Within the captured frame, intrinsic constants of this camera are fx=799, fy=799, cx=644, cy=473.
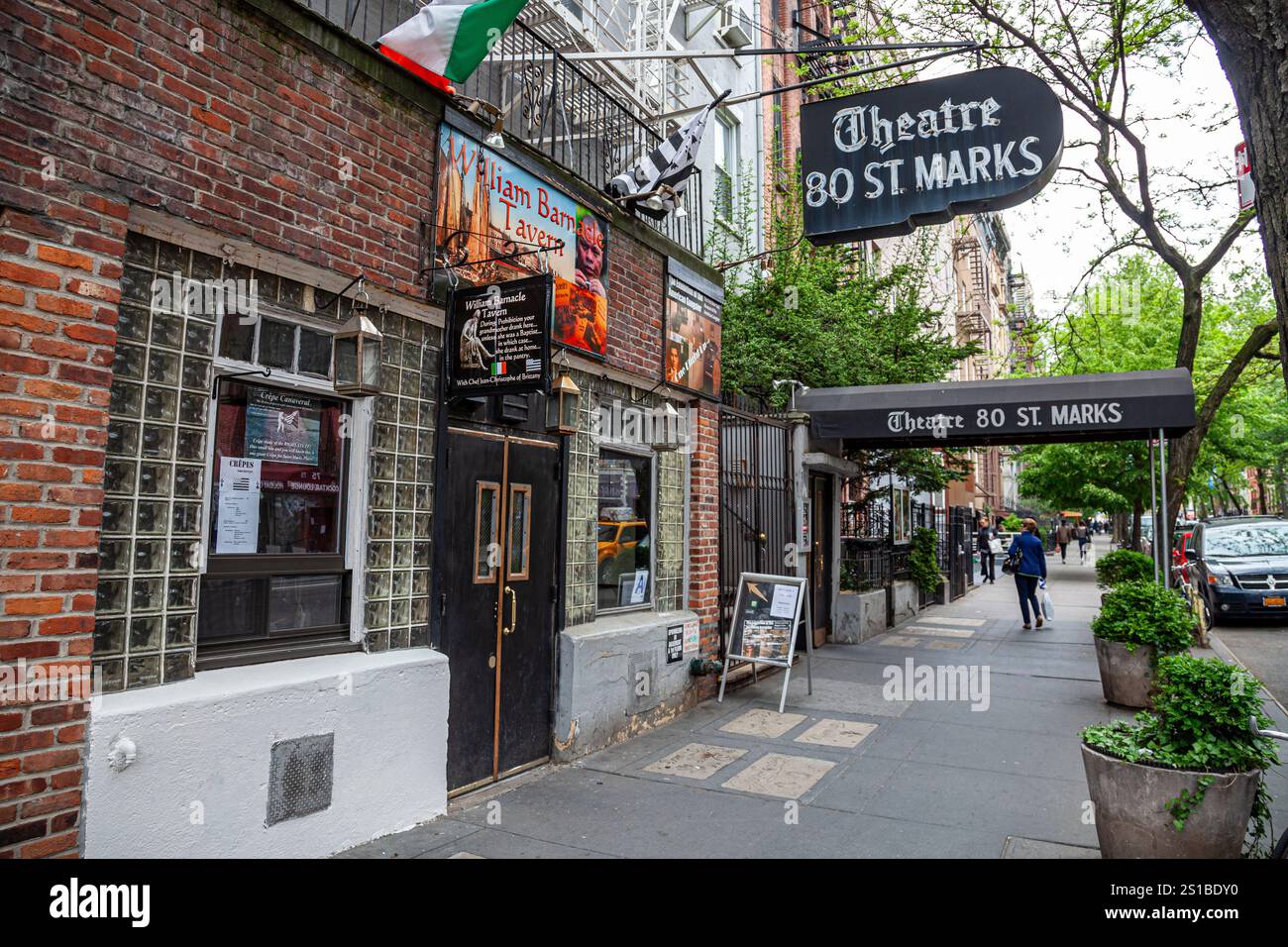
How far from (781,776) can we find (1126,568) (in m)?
12.1

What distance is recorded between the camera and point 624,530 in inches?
299

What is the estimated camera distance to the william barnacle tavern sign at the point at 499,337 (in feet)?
16.1

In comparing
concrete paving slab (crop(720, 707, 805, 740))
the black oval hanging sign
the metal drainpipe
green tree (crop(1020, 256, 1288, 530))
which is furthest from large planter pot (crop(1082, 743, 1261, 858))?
green tree (crop(1020, 256, 1288, 530))

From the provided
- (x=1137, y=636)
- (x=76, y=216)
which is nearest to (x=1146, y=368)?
(x=1137, y=636)

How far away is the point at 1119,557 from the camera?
51.7 ft

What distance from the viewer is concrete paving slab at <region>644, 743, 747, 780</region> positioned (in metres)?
6.08

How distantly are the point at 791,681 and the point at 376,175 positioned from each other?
23.4ft

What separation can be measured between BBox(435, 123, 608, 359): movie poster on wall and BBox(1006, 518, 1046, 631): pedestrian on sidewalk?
32.3ft

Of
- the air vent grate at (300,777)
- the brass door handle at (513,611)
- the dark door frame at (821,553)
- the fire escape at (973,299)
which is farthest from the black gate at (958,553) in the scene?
the air vent grate at (300,777)

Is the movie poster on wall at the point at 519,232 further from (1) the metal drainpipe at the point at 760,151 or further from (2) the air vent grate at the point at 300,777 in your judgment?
(1) the metal drainpipe at the point at 760,151

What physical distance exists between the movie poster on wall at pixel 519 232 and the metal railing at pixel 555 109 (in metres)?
0.34

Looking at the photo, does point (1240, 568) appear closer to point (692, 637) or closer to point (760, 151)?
point (760, 151)

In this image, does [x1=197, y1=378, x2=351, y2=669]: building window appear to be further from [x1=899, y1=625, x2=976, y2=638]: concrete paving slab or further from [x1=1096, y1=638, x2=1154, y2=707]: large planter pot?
[x1=899, y1=625, x2=976, y2=638]: concrete paving slab

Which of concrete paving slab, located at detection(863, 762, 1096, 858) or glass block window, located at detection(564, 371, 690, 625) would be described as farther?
glass block window, located at detection(564, 371, 690, 625)
